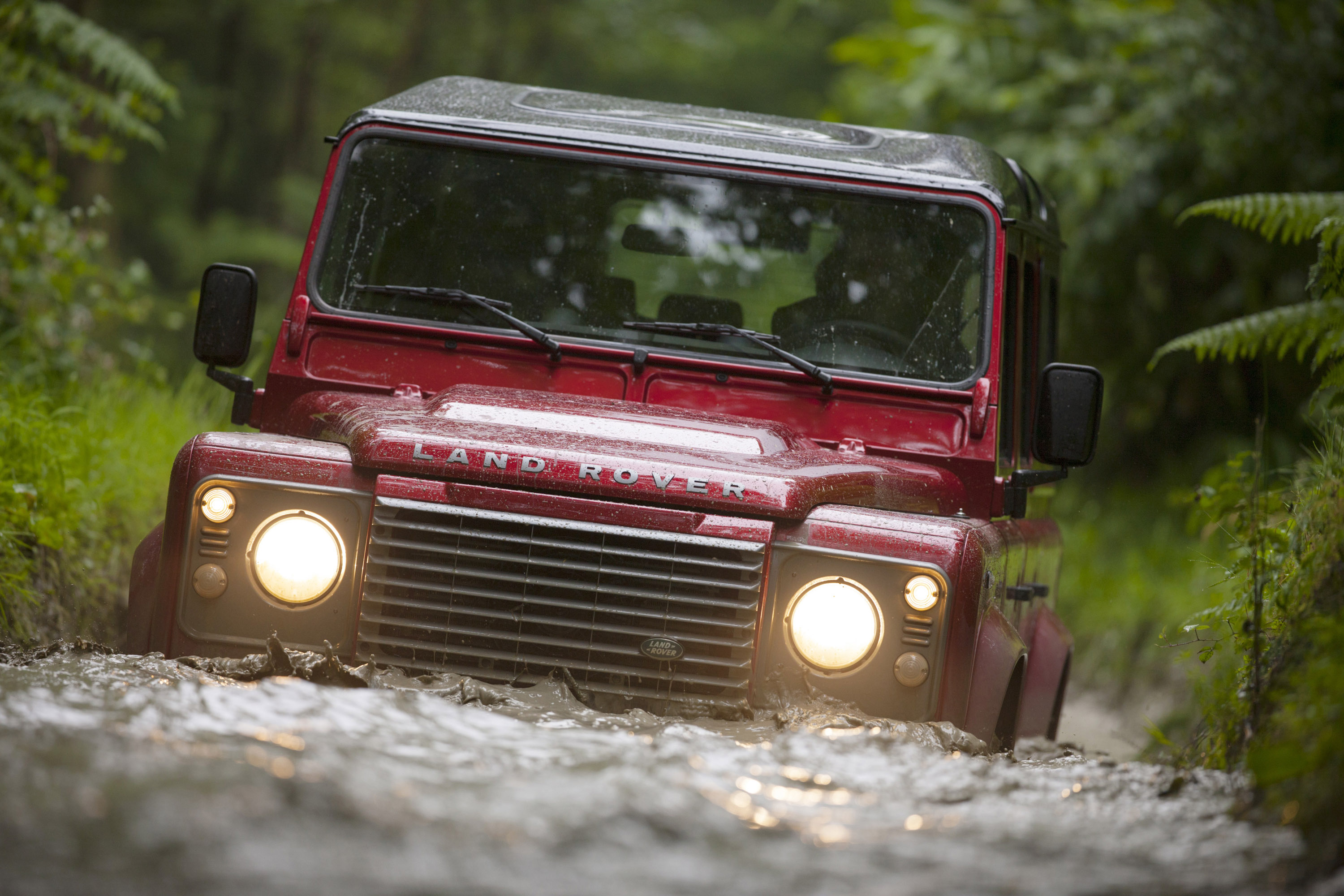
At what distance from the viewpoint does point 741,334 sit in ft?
13.1

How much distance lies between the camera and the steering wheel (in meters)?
4.04

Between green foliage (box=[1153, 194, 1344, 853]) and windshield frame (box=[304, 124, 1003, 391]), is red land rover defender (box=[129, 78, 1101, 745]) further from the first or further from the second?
green foliage (box=[1153, 194, 1344, 853])

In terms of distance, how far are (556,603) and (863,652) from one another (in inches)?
28.8

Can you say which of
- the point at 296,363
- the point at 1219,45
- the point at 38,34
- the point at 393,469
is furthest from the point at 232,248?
the point at 393,469

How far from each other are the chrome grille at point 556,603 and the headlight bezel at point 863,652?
87mm

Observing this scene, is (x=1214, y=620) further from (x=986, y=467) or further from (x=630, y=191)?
(x=630, y=191)

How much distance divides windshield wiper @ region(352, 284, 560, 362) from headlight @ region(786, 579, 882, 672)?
1.22 metres

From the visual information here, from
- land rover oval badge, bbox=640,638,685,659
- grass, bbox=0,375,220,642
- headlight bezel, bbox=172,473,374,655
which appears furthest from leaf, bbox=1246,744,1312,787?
grass, bbox=0,375,220,642

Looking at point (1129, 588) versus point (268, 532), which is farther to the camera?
point (1129, 588)

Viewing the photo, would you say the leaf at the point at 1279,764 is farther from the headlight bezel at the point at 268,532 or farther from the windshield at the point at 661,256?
the headlight bezel at the point at 268,532

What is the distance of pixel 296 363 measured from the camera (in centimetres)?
409

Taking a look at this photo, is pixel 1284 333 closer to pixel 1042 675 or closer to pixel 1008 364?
pixel 1008 364

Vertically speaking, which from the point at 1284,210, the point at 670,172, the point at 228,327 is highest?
the point at 1284,210

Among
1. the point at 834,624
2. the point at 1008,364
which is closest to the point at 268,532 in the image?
the point at 834,624
